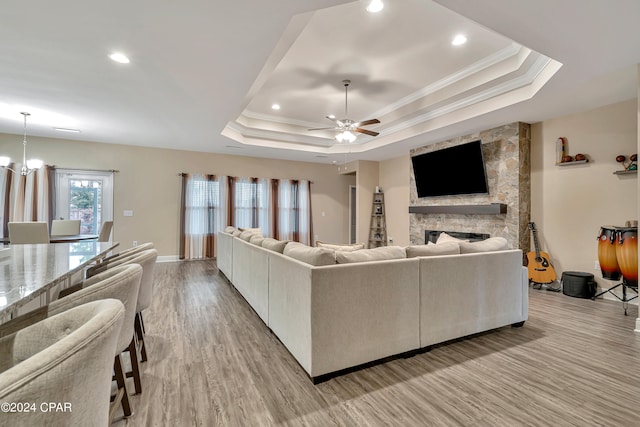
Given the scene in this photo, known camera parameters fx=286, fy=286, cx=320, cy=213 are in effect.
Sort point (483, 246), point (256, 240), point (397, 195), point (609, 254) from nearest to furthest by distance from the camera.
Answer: point (483, 246) → point (256, 240) → point (609, 254) → point (397, 195)

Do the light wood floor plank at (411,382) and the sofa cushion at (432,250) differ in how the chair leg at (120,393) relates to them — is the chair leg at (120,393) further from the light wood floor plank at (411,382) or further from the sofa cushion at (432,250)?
the sofa cushion at (432,250)

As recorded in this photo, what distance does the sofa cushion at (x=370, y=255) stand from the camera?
2.17 metres

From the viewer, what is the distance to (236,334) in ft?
9.16

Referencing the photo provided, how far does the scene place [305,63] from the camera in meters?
3.75

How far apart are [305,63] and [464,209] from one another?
3.89 meters

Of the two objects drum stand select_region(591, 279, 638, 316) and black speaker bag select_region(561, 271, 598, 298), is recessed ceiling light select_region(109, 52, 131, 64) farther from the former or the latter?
black speaker bag select_region(561, 271, 598, 298)

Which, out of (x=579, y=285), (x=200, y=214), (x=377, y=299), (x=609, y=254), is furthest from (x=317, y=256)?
(x=200, y=214)

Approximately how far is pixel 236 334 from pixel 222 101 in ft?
9.73

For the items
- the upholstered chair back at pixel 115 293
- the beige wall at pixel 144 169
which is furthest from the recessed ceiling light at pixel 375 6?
the beige wall at pixel 144 169

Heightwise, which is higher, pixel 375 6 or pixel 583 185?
pixel 375 6

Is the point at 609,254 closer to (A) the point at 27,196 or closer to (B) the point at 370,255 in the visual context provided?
(B) the point at 370,255

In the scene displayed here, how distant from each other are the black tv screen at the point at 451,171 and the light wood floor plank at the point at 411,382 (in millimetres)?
2870

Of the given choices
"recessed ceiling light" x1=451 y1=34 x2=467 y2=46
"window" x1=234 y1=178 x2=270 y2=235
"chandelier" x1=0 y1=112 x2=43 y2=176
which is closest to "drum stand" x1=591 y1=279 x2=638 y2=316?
"recessed ceiling light" x1=451 y1=34 x2=467 y2=46

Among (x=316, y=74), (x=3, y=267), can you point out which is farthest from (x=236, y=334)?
(x=316, y=74)
